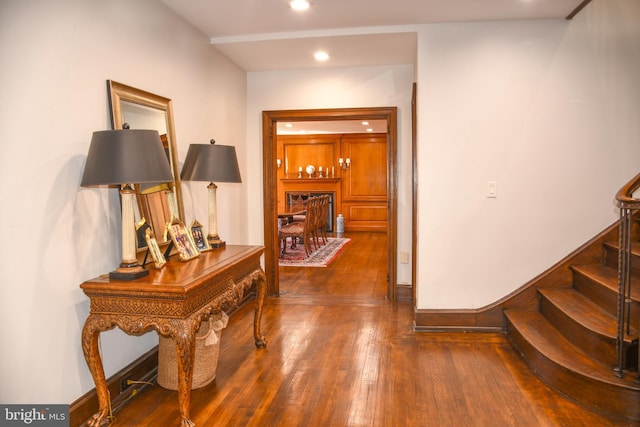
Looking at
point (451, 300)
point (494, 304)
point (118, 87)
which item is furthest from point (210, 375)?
point (494, 304)

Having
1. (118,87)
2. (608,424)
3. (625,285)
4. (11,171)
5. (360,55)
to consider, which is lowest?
(608,424)

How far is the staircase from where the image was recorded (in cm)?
250

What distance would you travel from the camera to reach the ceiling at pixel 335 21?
132 inches

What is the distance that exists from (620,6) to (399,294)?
314 centimetres

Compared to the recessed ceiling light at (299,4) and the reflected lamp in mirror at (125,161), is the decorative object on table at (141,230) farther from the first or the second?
the recessed ceiling light at (299,4)

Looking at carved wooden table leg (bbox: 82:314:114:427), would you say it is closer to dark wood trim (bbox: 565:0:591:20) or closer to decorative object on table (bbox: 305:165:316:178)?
dark wood trim (bbox: 565:0:591:20)

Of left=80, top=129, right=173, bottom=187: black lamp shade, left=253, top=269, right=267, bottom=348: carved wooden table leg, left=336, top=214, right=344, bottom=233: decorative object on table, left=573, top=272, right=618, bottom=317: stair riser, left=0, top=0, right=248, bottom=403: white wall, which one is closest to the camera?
left=0, top=0, right=248, bottom=403: white wall

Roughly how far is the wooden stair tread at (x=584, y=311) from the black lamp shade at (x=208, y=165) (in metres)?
2.49

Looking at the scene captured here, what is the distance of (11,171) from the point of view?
202 centimetres

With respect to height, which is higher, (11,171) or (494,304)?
(11,171)

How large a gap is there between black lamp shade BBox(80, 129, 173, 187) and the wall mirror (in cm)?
44

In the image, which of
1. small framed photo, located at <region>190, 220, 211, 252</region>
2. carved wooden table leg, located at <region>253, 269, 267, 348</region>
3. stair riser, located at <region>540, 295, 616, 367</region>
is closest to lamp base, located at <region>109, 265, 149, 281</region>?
small framed photo, located at <region>190, 220, 211, 252</region>

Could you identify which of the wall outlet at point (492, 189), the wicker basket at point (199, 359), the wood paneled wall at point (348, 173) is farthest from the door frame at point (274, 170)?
the wood paneled wall at point (348, 173)

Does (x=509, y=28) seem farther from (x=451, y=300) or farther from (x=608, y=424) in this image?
(x=608, y=424)
